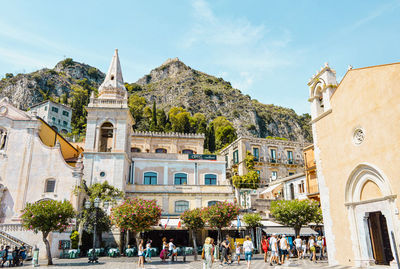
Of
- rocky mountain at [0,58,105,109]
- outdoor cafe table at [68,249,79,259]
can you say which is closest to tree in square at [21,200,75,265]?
outdoor cafe table at [68,249,79,259]

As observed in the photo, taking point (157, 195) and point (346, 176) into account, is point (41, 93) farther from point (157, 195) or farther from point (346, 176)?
point (346, 176)

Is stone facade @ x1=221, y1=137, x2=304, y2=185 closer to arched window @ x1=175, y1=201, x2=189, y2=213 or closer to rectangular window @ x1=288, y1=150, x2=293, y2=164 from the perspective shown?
rectangular window @ x1=288, y1=150, x2=293, y2=164

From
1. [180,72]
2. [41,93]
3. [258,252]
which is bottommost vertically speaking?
[258,252]

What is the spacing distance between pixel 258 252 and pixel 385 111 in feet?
65.9

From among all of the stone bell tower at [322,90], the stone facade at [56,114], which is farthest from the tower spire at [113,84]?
the stone facade at [56,114]

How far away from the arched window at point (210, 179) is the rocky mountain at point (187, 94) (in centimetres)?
6935

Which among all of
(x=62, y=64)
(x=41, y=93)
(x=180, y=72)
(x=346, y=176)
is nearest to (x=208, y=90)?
(x=180, y=72)

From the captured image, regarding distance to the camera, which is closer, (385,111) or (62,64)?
(385,111)

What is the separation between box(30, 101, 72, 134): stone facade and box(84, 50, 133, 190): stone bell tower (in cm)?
5000

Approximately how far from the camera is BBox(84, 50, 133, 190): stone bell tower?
3250 cm

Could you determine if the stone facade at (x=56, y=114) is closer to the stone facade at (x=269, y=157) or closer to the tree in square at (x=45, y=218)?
the stone facade at (x=269, y=157)

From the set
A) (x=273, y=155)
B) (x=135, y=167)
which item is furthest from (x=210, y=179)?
(x=273, y=155)

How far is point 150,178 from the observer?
37.2 meters

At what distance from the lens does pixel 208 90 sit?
12562cm
